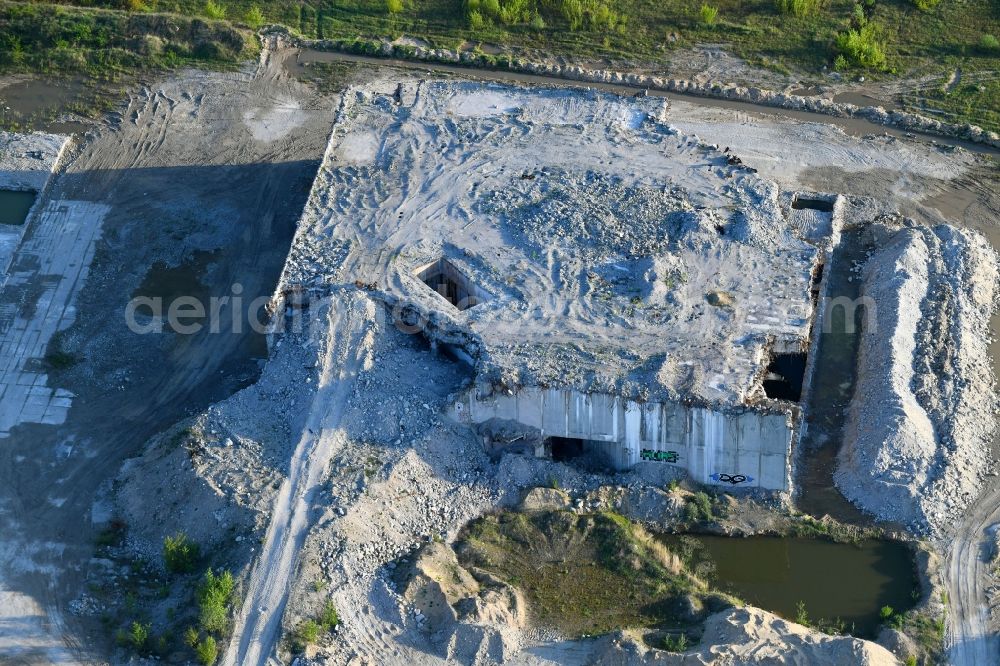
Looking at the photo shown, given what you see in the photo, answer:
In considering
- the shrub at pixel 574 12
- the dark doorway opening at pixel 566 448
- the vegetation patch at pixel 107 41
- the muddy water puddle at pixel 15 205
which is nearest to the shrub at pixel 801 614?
the dark doorway opening at pixel 566 448

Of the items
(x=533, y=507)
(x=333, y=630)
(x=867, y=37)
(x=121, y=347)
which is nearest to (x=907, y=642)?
(x=533, y=507)

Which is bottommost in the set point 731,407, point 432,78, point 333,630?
point 333,630

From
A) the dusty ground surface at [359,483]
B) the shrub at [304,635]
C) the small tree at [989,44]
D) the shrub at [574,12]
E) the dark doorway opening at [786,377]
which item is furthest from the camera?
the shrub at [574,12]

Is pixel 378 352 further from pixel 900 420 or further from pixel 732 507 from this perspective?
pixel 900 420

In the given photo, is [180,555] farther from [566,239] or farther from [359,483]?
[566,239]

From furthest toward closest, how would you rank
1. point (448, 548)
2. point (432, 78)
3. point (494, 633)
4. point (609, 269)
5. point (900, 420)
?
1. point (432, 78)
2. point (609, 269)
3. point (900, 420)
4. point (448, 548)
5. point (494, 633)

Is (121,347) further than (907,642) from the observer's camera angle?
Yes

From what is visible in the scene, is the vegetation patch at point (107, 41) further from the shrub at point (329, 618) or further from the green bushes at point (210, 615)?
the shrub at point (329, 618)
